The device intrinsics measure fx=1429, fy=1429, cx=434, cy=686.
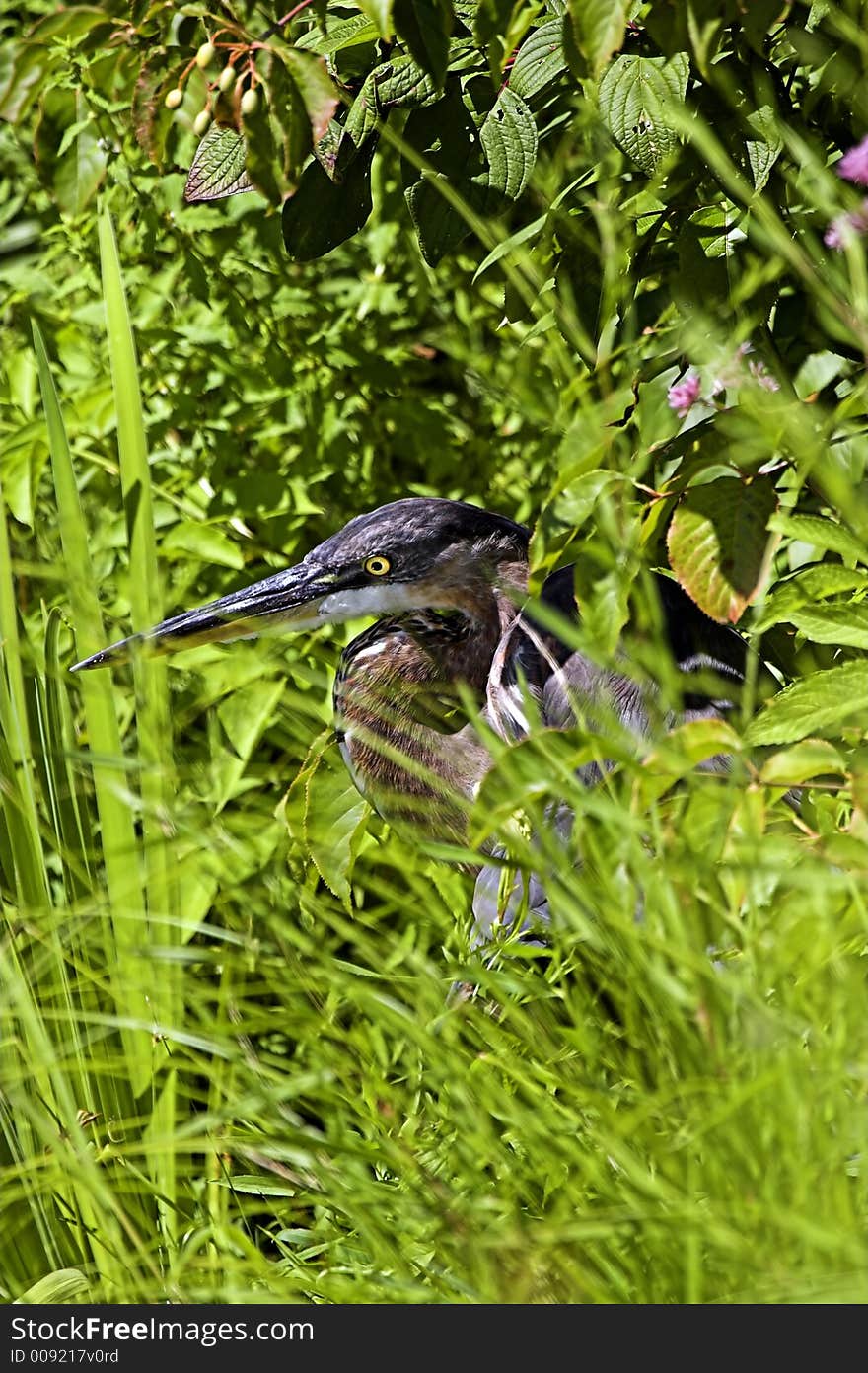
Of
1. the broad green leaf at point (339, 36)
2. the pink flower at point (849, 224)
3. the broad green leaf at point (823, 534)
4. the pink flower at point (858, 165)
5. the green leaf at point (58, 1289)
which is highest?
the broad green leaf at point (339, 36)

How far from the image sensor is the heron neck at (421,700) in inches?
68.9

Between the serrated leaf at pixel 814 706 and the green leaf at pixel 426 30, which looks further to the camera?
the green leaf at pixel 426 30

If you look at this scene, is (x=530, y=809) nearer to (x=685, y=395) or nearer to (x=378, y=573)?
(x=685, y=395)

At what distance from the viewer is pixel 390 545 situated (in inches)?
75.7

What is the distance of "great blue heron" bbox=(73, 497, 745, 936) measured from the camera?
1.79 metres

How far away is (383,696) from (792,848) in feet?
3.20

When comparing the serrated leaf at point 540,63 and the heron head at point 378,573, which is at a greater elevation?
the serrated leaf at point 540,63

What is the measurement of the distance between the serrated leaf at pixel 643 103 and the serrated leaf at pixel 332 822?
0.67 metres

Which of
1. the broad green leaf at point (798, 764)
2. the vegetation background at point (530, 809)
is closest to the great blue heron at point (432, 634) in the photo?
the vegetation background at point (530, 809)

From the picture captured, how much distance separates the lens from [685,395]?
4.69 ft

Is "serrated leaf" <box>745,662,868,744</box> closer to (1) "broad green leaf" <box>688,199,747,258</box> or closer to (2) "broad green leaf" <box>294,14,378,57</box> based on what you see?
(1) "broad green leaf" <box>688,199,747,258</box>

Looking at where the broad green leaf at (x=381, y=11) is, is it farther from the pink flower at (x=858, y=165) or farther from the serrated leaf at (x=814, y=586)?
the serrated leaf at (x=814, y=586)

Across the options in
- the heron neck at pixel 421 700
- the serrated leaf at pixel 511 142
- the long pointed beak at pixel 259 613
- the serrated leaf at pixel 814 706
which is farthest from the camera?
the long pointed beak at pixel 259 613

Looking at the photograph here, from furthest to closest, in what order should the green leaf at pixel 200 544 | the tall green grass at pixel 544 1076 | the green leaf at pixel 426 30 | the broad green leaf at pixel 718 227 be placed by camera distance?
1. the green leaf at pixel 200 544
2. the broad green leaf at pixel 718 227
3. the green leaf at pixel 426 30
4. the tall green grass at pixel 544 1076
